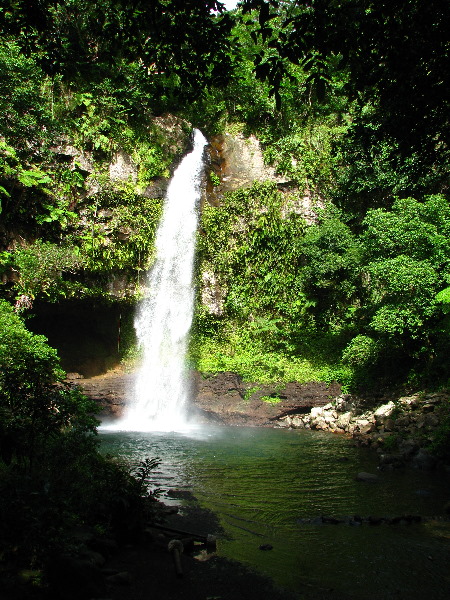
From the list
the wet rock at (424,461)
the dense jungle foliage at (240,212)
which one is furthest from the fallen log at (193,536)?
the wet rock at (424,461)

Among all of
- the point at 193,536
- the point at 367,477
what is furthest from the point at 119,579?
the point at 367,477

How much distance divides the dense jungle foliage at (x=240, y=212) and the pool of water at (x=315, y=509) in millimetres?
1704

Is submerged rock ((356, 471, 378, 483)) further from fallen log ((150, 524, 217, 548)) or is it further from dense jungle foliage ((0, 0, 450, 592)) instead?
dense jungle foliage ((0, 0, 450, 592))

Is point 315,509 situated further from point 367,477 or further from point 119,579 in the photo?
point 119,579

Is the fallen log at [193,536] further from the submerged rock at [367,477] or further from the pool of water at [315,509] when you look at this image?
the submerged rock at [367,477]

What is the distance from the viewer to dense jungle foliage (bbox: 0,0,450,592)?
438 centimetres

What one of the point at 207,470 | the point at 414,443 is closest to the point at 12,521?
the point at 207,470

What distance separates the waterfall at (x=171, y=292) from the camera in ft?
58.2

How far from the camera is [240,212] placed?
19.6 meters

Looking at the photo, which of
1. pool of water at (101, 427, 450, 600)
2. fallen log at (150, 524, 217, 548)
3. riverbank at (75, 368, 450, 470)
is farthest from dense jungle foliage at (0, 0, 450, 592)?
pool of water at (101, 427, 450, 600)

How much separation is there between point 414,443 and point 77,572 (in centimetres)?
820

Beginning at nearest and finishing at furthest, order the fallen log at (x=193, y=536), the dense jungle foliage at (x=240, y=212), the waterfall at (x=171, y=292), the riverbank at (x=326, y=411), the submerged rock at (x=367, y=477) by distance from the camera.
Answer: the fallen log at (x=193, y=536)
the dense jungle foliage at (x=240, y=212)
the submerged rock at (x=367, y=477)
the riverbank at (x=326, y=411)
the waterfall at (x=171, y=292)

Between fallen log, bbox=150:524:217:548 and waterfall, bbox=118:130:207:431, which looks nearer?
fallen log, bbox=150:524:217:548

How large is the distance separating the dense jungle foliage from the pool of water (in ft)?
5.59
